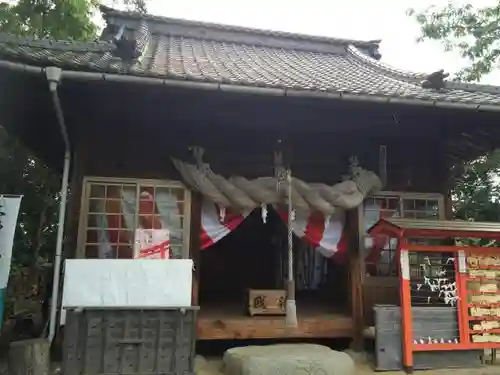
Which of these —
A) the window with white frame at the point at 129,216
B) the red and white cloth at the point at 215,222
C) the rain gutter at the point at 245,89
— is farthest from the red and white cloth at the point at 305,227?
the rain gutter at the point at 245,89

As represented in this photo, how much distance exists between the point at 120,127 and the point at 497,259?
5.78m

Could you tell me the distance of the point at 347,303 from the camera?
23.4 feet

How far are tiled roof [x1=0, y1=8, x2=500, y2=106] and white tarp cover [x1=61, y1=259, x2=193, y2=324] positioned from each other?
2.25 m

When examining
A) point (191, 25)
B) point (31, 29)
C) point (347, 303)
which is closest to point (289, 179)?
point (347, 303)

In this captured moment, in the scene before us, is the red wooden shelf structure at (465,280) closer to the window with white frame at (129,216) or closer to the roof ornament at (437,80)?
the roof ornament at (437,80)

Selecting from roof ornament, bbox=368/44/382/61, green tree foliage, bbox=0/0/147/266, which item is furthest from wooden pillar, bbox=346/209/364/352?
green tree foliage, bbox=0/0/147/266

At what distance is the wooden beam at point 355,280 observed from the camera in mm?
6645

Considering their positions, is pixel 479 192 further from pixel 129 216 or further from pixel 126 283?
pixel 126 283

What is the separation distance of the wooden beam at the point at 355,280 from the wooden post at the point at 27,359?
4279mm

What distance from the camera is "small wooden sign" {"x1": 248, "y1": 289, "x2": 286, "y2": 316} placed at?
22.9ft

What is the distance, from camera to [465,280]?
6.07 metres

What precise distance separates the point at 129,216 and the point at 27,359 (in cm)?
222

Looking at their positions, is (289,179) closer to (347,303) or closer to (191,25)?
(347,303)

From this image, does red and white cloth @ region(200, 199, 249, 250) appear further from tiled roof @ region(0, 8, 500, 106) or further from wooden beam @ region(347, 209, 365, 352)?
tiled roof @ region(0, 8, 500, 106)
